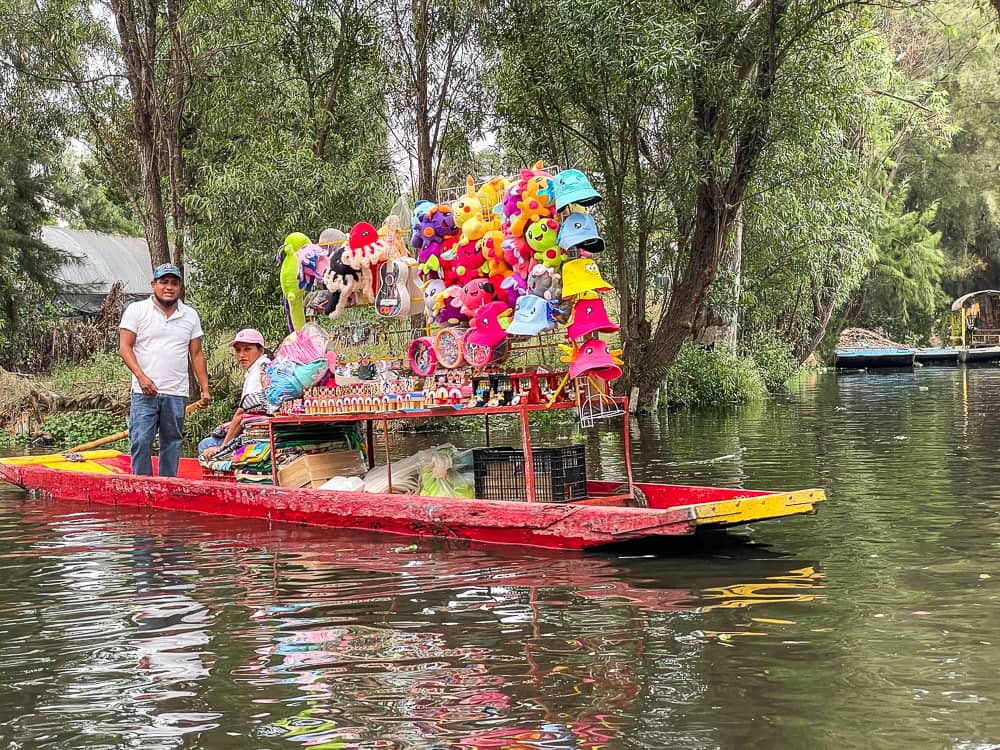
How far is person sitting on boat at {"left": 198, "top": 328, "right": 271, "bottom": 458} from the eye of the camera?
31.8ft

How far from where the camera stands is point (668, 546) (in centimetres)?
750

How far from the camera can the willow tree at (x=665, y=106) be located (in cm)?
1414

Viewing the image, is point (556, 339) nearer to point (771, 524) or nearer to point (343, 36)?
point (771, 524)

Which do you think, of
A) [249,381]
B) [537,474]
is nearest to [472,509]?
[537,474]

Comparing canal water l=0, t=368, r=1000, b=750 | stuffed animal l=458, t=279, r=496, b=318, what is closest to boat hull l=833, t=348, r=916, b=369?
canal water l=0, t=368, r=1000, b=750

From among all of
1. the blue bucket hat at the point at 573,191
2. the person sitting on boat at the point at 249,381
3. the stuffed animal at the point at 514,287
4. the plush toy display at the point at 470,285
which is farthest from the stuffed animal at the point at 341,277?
the blue bucket hat at the point at 573,191

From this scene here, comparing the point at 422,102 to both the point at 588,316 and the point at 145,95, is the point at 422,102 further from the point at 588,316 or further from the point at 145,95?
the point at 588,316

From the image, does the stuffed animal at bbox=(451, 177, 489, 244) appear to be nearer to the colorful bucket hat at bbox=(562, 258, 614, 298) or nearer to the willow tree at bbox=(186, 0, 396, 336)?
the colorful bucket hat at bbox=(562, 258, 614, 298)

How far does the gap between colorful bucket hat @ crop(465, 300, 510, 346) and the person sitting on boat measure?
2429 mm

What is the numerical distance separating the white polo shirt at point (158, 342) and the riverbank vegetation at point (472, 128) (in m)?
6.82

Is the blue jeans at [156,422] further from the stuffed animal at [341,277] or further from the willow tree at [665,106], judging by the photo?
the willow tree at [665,106]

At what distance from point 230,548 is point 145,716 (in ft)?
12.8

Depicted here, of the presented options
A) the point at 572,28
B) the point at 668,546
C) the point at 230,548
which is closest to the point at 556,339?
the point at 668,546

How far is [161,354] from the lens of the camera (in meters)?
9.27
